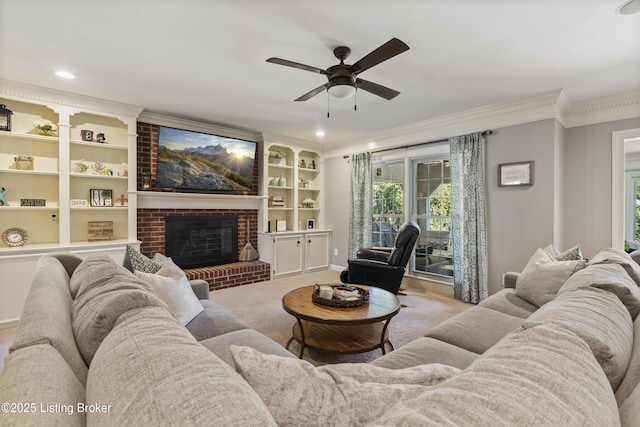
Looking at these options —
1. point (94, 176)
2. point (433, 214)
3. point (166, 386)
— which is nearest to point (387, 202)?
point (433, 214)

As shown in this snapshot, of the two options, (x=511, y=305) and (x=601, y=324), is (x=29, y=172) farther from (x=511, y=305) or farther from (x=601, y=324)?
(x=511, y=305)

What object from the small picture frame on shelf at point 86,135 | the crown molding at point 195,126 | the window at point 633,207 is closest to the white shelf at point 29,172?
the small picture frame on shelf at point 86,135

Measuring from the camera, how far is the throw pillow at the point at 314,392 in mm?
604

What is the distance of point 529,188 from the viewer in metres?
3.53

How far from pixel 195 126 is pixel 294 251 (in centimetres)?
255

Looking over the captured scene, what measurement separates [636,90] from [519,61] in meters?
1.71

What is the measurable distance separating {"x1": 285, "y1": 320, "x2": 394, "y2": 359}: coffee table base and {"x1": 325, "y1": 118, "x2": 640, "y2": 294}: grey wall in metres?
2.22

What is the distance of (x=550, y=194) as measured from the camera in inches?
133

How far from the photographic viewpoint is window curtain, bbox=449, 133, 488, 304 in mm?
3802

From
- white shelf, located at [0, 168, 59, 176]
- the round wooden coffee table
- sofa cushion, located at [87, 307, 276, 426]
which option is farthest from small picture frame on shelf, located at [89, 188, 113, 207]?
sofa cushion, located at [87, 307, 276, 426]

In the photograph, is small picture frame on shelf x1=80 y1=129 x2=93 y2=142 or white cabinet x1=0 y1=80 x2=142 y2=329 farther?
small picture frame on shelf x1=80 y1=129 x2=93 y2=142

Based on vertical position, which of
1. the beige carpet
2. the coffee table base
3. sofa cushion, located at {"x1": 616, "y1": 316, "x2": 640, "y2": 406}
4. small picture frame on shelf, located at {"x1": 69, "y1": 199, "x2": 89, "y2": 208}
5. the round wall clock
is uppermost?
small picture frame on shelf, located at {"x1": 69, "y1": 199, "x2": 89, "y2": 208}

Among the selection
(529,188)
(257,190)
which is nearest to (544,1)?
(529,188)

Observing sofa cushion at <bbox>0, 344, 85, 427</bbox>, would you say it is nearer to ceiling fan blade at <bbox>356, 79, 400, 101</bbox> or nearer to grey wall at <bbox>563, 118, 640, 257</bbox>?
ceiling fan blade at <bbox>356, 79, 400, 101</bbox>
